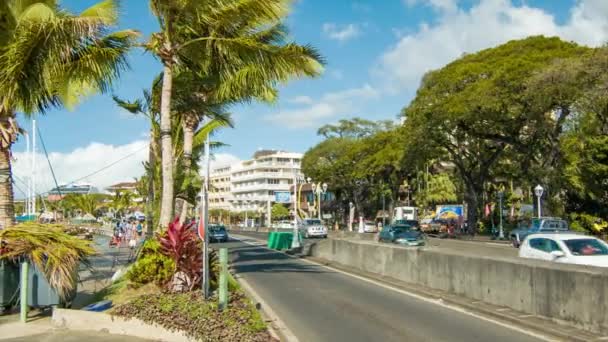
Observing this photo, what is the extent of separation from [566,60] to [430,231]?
1185 inches

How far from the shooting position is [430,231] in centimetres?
6244

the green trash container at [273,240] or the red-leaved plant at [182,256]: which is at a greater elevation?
the red-leaved plant at [182,256]

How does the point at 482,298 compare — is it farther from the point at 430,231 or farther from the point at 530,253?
the point at 430,231

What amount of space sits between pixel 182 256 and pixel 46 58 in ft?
16.7

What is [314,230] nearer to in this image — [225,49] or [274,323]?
[225,49]

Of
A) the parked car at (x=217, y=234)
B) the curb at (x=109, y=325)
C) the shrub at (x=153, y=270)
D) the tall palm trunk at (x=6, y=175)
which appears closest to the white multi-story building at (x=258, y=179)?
the parked car at (x=217, y=234)

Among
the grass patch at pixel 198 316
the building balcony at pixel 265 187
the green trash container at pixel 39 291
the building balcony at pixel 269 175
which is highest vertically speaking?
the building balcony at pixel 269 175

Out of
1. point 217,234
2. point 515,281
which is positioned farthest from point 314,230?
point 515,281

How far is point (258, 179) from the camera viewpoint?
154 metres

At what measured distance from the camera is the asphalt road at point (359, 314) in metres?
10.0

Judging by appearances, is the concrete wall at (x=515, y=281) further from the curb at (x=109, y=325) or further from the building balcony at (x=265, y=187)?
the building balcony at (x=265, y=187)

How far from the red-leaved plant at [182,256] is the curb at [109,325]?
1.84 metres

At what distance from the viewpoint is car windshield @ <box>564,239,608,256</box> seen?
16.2m

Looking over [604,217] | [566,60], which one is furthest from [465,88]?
[604,217]
